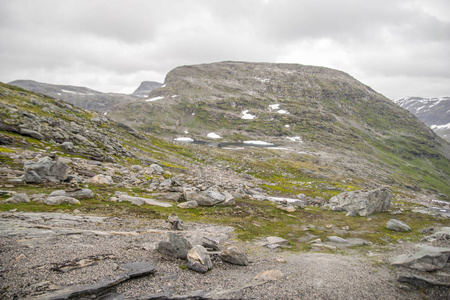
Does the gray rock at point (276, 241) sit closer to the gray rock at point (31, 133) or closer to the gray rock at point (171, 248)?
the gray rock at point (171, 248)

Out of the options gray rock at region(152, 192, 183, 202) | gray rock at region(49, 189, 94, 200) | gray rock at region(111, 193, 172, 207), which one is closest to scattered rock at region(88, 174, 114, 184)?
gray rock at region(111, 193, 172, 207)

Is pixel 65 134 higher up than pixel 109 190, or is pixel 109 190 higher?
pixel 65 134

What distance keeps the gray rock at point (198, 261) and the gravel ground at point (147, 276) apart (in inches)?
13.2

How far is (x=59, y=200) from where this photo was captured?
21.3m

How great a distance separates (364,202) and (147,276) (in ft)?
139

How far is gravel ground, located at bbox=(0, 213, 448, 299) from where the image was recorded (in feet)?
35.4

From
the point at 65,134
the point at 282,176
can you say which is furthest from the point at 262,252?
the point at 282,176

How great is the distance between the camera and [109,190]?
28594 mm

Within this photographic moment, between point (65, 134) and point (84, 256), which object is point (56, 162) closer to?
point (84, 256)

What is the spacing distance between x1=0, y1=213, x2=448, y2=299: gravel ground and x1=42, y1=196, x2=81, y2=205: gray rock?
3332 millimetres

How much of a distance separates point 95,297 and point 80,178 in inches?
938

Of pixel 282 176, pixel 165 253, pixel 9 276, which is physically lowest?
pixel 282 176

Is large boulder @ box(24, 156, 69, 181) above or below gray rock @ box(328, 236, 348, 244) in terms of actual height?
above

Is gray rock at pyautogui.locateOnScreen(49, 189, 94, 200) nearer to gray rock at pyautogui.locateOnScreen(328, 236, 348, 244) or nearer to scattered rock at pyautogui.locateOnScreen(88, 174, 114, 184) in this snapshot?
scattered rock at pyautogui.locateOnScreen(88, 174, 114, 184)
